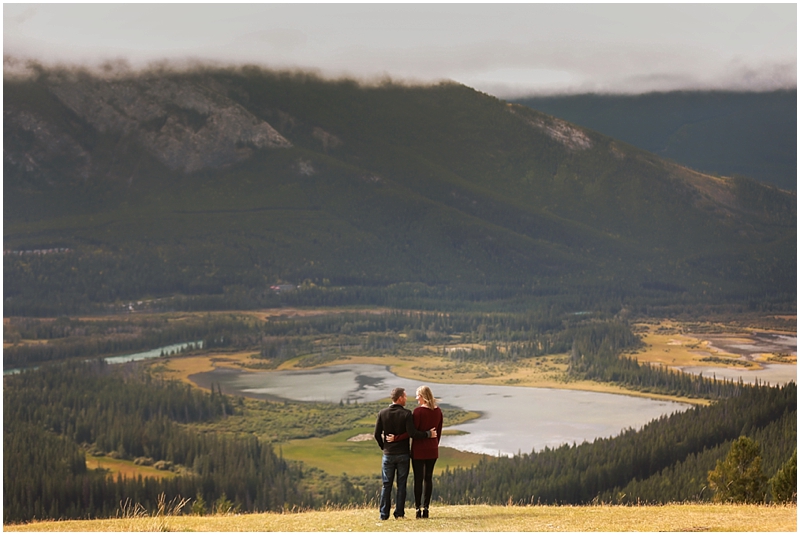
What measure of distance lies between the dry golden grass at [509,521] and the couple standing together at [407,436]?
5.53 feet

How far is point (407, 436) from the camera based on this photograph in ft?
109

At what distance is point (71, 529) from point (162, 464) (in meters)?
101

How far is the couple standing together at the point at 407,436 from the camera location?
3281cm

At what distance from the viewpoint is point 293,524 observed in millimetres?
36562

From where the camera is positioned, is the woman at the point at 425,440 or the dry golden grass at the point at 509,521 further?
the dry golden grass at the point at 509,521

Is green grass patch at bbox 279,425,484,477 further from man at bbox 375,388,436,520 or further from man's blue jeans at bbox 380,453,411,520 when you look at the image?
man at bbox 375,388,436,520

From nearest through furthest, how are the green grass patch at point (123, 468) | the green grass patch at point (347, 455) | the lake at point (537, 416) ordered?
1. the green grass patch at point (123, 468)
2. the green grass patch at point (347, 455)
3. the lake at point (537, 416)

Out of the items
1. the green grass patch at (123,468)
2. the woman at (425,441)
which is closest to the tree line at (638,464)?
the green grass patch at (123,468)

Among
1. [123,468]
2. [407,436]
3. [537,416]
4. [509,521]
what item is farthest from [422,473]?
[537,416]

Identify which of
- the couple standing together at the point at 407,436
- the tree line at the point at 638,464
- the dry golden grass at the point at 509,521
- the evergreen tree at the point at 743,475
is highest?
the couple standing together at the point at 407,436

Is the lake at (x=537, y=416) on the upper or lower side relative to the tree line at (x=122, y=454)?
upper

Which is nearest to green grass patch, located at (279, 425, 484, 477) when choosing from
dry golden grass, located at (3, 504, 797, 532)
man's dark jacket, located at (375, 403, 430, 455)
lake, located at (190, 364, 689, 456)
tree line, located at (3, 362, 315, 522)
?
tree line, located at (3, 362, 315, 522)

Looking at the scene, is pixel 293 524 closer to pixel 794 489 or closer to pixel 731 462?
pixel 794 489

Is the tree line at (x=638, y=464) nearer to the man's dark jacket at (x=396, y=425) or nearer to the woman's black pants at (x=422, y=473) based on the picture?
the woman's black pants at (x=422, y=473)
